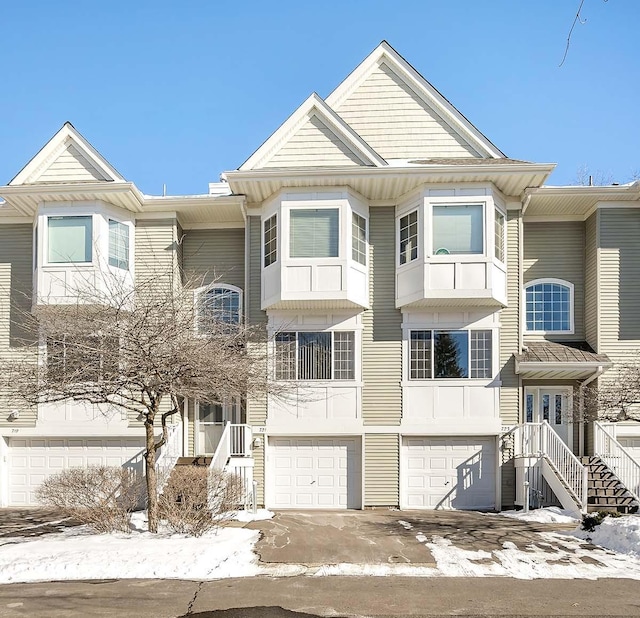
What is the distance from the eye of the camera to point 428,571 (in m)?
10.9

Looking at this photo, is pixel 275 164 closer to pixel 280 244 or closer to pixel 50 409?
pixel 280 244

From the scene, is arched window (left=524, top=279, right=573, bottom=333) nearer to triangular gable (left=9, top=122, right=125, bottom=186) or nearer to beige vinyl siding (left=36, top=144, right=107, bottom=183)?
triangular gable (left=9, top=122, right=125, bottom=186)

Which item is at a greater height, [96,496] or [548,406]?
[548,406]

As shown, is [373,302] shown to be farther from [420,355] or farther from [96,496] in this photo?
[96,496]

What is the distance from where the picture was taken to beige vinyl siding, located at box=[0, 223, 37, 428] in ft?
65.6

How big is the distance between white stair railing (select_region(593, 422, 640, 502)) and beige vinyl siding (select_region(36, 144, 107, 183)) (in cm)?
1380

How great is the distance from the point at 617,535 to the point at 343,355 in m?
8.19

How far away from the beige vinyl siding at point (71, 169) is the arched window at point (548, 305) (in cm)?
1160

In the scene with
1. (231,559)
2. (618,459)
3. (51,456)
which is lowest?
(231,559)

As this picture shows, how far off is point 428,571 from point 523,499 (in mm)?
7982

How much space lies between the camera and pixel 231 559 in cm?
1138

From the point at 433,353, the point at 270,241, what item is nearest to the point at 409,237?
the point at 433,353

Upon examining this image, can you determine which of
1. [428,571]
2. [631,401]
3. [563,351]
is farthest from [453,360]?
[428,571]

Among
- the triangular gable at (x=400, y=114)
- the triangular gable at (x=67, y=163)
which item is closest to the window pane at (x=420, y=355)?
the triangular gable at (x=400, y=114)
